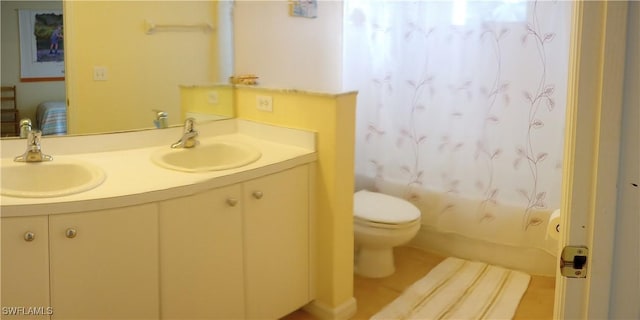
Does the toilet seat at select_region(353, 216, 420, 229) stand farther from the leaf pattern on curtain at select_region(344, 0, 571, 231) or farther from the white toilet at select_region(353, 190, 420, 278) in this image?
the leaf pattern on curtain at select_region(344, 0, 571, 231)

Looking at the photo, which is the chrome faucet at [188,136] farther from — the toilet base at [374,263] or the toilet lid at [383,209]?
the toilet base at [374,263]

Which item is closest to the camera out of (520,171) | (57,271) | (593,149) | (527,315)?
(593,149)

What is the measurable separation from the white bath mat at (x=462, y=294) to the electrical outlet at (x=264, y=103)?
1090mm

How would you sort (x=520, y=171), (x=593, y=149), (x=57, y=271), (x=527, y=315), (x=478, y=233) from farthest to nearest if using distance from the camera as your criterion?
(x=478, y=233), (x=520, y=171), (x=527, y=315), (x=57, y=271), (x=593, y=149)

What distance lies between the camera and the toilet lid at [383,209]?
2.95m

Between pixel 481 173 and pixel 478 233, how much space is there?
351 millimetres

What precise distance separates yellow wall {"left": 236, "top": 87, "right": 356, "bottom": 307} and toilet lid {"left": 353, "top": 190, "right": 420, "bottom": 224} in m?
0.37

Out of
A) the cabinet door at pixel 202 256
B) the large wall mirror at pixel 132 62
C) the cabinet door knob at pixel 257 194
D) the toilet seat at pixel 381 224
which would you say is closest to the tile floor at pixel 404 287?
the toilet seat at pixel 381 224

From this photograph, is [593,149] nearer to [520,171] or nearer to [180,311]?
[180,311]

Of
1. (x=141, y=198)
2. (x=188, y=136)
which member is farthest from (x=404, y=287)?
(x=141, y=198)

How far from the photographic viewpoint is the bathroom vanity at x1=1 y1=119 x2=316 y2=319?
1.77 meters

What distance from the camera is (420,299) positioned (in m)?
2.84

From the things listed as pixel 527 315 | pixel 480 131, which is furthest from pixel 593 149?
pixel 480 131

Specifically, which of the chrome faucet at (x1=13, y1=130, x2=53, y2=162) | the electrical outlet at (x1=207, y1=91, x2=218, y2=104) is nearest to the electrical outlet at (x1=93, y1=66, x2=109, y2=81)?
the chrome faucet at (x1=13, y1=130, x2=53, y2=162)
